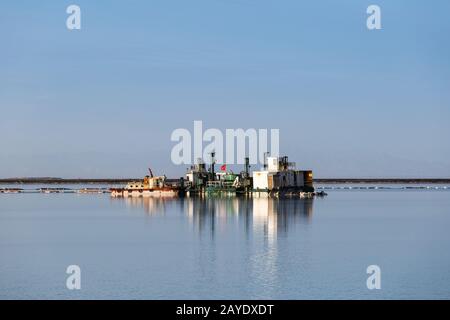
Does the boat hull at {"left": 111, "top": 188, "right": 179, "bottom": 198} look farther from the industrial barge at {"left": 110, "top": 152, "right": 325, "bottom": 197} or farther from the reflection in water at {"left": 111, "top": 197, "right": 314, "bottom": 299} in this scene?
the reflection in water at {"left": 111, "top": 197, "right": 314, "bottom": 299}

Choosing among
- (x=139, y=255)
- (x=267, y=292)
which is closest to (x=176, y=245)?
(x=139, y=255)

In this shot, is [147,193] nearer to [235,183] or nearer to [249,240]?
[235,183]

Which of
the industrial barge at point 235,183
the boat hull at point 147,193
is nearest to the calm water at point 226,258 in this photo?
the industrial barge at point 235,183

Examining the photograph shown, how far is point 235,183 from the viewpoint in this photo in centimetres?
16400

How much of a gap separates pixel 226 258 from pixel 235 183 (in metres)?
116

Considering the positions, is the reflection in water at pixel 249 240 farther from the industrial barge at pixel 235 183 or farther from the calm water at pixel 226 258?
the industrial barge at pixel 235 183

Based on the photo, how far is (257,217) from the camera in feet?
276

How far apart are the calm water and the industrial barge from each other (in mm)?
69360

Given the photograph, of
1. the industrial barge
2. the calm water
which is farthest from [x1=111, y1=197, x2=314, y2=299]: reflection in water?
the industrial barge

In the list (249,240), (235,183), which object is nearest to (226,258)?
(249,240)

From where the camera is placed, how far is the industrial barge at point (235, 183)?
151m

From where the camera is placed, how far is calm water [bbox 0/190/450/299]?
36.9 meters

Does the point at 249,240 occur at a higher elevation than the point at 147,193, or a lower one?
higher
